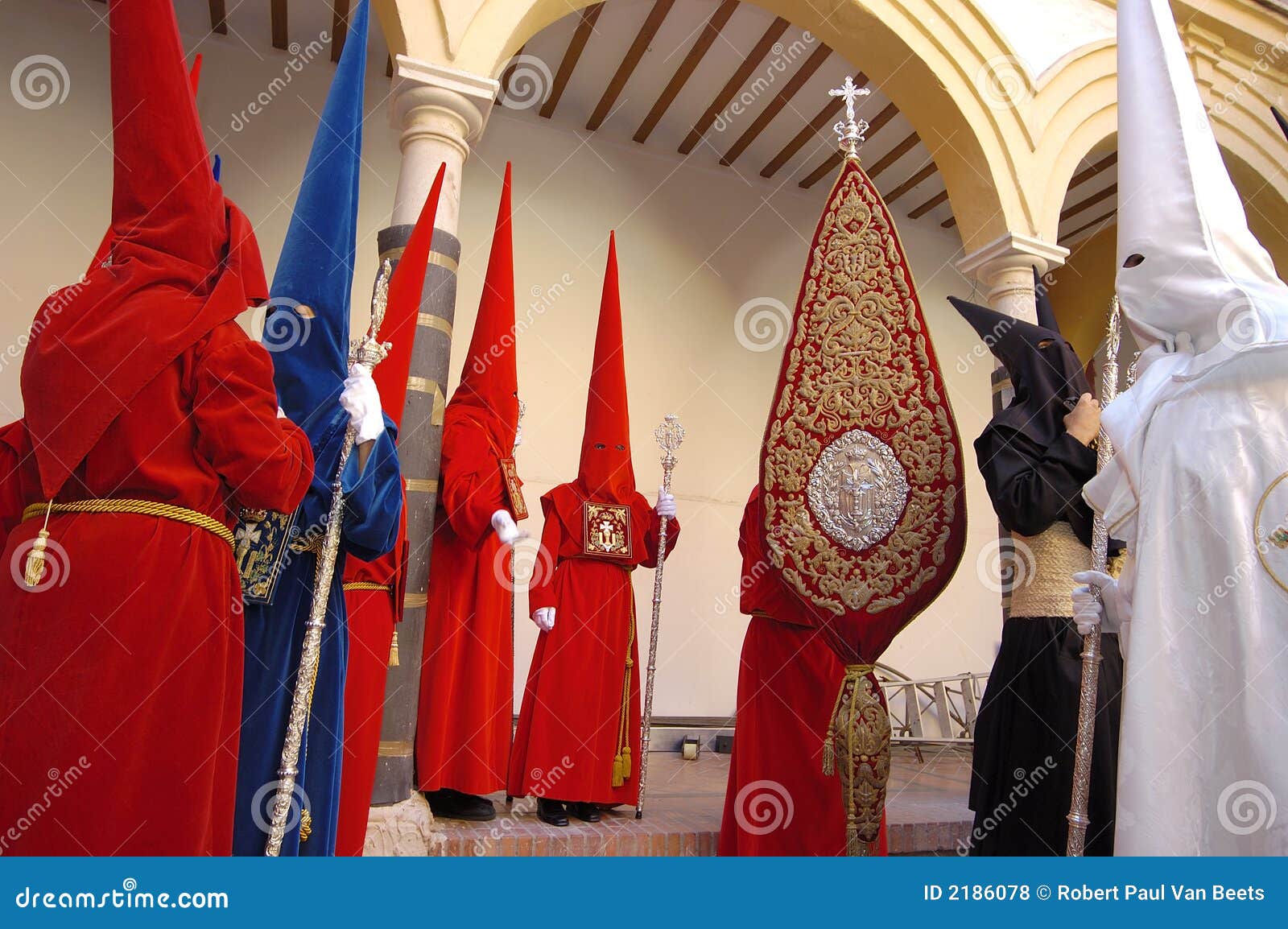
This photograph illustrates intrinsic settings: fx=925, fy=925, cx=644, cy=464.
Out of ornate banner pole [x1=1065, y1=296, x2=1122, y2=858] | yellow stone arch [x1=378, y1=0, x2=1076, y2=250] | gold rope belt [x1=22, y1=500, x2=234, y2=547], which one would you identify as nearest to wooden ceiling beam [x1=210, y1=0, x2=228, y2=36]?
yellow stone arch [x1=378, y1=0, x2=1076, y2=250]

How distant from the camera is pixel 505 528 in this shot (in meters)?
3.84

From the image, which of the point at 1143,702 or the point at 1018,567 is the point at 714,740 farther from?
the point at 1143,702

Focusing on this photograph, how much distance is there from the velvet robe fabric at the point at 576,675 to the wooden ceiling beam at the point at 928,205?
5.91 m

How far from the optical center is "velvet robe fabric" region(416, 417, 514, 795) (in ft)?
12.8

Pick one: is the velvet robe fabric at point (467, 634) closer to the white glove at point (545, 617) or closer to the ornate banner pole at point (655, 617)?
the white glove at point (545, 617)

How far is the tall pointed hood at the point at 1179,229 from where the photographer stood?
2145 millimetres

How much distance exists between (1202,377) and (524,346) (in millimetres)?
5870

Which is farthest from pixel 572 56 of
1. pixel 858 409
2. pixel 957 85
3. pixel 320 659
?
pixel 320 659

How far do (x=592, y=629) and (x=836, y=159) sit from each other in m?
5.86

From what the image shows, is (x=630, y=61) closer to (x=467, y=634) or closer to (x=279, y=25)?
(x=279, y=25)

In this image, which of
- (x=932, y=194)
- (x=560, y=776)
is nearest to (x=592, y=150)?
(x=932, y=194)

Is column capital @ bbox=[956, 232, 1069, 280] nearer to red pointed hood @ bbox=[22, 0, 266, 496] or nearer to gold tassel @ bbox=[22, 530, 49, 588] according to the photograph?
red pointed hood @ bbox=[22, 0, 266, 496]

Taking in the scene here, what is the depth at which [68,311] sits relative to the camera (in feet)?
5.68

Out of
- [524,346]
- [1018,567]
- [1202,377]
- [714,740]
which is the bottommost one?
[714,740]
